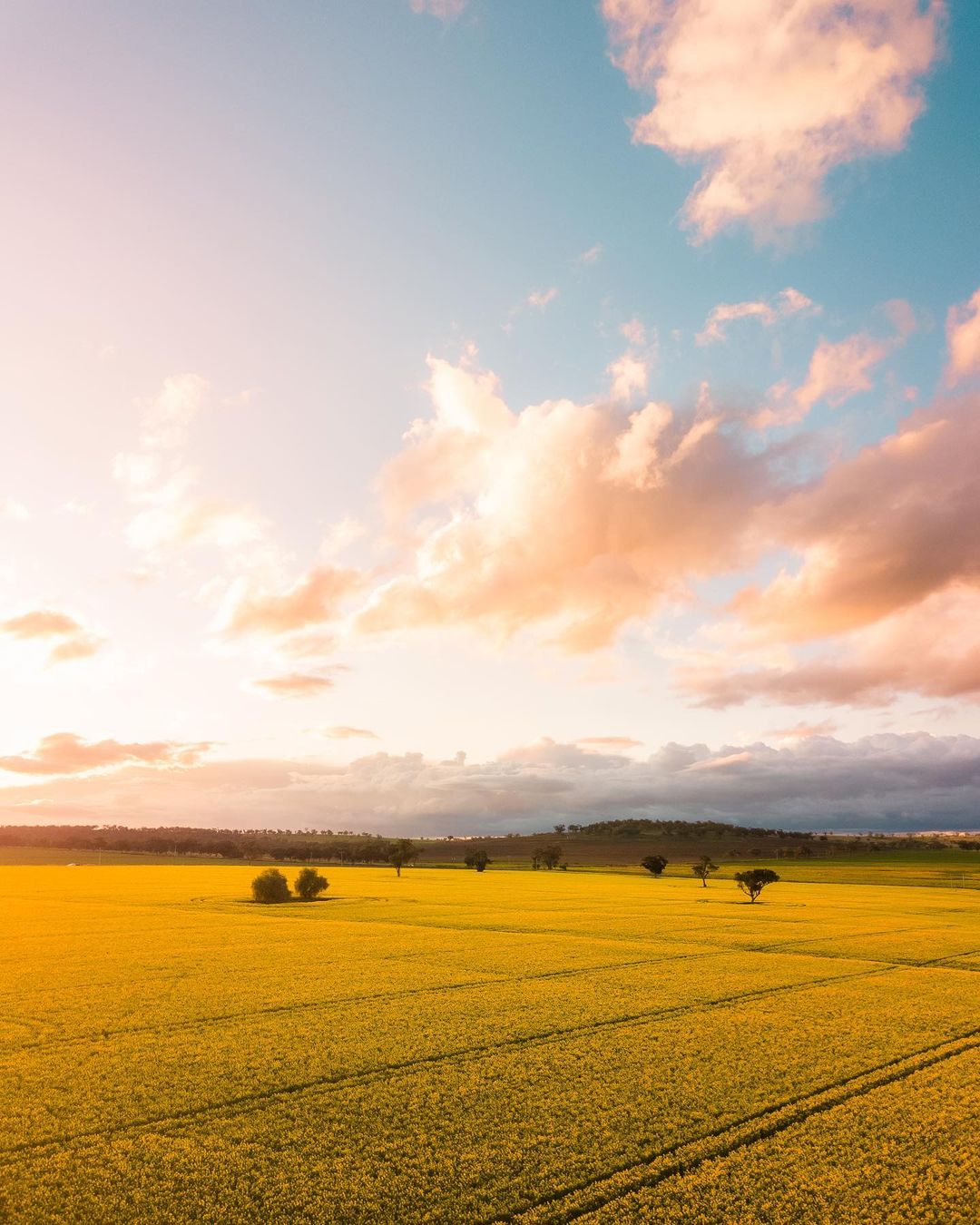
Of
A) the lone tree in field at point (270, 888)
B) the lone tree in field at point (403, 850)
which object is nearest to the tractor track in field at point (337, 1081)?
the lone tree in field at point (270, 888)

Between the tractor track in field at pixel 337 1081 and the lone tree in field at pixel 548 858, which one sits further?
the lone tree in field at pixel 548 858

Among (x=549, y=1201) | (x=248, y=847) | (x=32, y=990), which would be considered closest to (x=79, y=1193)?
(x=549, y=1201)

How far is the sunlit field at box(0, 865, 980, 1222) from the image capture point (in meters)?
12.3

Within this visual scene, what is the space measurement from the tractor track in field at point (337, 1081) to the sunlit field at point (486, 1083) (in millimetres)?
87

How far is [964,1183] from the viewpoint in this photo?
42.5 ft

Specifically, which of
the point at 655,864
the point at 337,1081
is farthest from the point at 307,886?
the point at 655,864

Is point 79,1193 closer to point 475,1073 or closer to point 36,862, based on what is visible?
point 475,1073

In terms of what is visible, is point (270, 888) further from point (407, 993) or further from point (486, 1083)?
point (486, 1083)

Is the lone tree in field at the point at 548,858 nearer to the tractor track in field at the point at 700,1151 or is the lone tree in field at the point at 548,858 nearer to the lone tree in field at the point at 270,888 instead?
the lone tree in field at the point at 270,888

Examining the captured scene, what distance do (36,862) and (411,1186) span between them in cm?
16875

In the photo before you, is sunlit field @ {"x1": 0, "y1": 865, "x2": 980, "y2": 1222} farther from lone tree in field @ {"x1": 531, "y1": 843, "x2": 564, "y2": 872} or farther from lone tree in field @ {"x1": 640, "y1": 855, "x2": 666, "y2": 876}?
lone tree in field @ {"x1": 531, "y1": 843, "x2": 564, "y2": 872}

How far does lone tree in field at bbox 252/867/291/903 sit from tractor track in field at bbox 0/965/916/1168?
51893mm

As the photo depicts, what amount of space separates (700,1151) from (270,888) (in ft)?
206

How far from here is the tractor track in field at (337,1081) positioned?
14250mm
